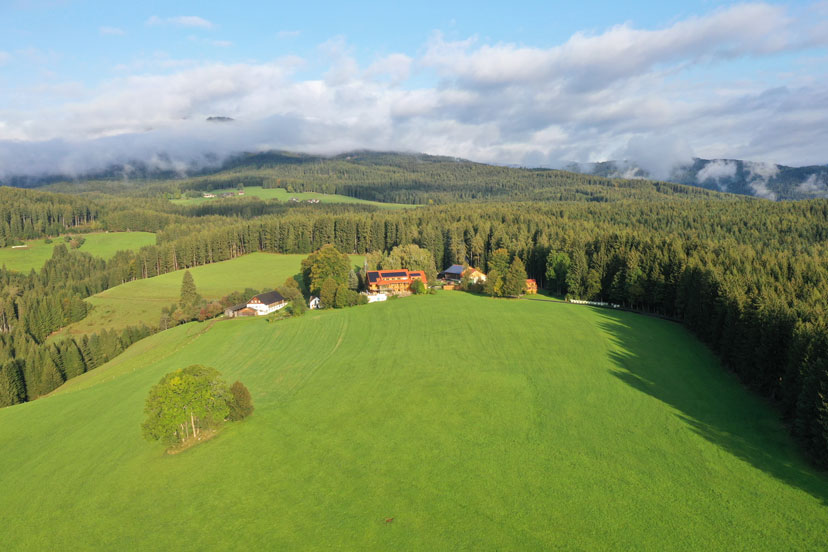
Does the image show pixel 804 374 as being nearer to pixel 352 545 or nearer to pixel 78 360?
pixel 352 545

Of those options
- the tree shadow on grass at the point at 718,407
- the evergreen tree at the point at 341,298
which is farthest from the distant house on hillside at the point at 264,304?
the tree shadow on grass at the point at 718,407

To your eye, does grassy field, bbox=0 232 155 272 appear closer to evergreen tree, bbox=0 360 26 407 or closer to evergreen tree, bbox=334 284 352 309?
evergreen tree, bbox=0 360 26 407

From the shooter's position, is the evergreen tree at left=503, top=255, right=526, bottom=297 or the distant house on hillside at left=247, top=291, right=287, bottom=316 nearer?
the evergreen tree at left=503, top=255, right=526, bottom=297

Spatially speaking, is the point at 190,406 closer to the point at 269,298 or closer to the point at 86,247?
the point at 269,298

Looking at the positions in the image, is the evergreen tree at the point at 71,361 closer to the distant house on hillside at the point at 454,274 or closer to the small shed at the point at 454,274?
the distant house on hillside at the point at 454,274

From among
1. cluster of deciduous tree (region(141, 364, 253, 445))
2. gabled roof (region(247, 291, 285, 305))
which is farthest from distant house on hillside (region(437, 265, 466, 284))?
cluster of deciduous tree (region(141, 364, 253, 445))
